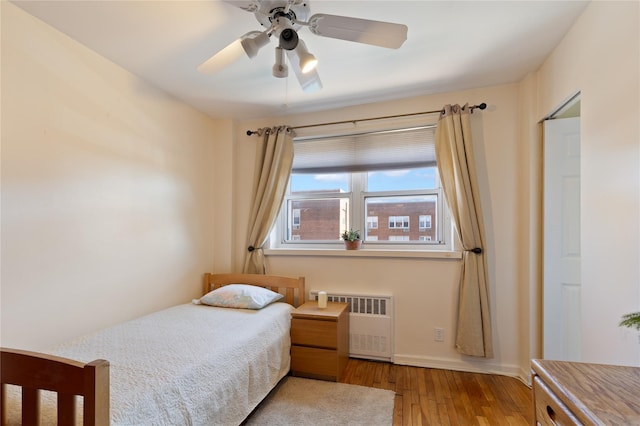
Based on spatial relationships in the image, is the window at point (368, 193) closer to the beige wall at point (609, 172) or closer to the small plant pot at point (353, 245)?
the small plant pot at point (353, 245)

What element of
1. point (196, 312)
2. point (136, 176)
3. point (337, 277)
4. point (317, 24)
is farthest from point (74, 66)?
point (337, 277)

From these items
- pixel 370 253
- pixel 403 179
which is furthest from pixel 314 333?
pixel 403 179

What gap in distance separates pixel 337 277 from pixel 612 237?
2.01 metres

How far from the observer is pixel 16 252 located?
1604 mm

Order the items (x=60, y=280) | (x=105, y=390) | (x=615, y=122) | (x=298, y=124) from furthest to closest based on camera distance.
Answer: (x=298, y=124)
(x=60, y=280)
(x=615, y=122)
(x=105, y=390)

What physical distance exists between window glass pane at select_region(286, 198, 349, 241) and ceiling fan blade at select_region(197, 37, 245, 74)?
5.75 feet

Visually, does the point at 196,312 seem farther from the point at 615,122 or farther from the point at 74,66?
the point at 615,122

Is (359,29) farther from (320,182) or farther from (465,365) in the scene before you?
(465,365)

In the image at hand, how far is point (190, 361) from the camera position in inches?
Answer: 59.0

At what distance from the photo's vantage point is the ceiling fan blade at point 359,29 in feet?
4.35

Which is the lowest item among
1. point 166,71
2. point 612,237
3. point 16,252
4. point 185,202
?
point 16,252

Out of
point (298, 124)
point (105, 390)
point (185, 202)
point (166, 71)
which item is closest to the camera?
point (105, 390)

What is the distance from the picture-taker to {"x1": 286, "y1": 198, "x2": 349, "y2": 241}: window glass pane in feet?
10.2

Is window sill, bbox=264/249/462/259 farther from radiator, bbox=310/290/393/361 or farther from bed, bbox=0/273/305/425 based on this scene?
bed, bbox=0/273/305/425
